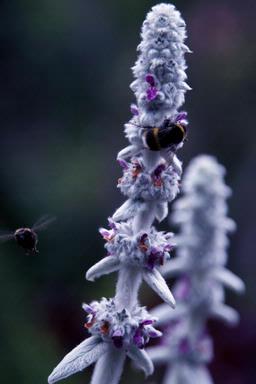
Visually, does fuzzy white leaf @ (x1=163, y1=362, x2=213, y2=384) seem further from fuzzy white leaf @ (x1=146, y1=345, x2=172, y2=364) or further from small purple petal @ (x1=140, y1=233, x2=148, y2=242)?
small purple petal @ (x1=140, y1=233, x2=148, y2=242)

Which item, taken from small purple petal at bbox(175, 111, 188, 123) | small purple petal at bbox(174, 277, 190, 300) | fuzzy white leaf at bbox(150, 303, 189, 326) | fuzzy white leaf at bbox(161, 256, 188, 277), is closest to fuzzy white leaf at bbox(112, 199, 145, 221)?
small purple petal at bbox(175, 111, 188, 123)

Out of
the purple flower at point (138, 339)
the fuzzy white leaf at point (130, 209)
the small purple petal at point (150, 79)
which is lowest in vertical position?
the purple flower at point (138, 339)

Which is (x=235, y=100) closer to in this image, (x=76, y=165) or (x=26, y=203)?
(x=76, y=165)

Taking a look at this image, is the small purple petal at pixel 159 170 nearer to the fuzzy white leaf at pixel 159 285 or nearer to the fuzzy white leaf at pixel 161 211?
the fuzzy white leaf at pixel 161 211

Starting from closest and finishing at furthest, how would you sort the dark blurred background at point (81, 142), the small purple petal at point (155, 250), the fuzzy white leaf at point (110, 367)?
the small purple petal at point (155, 250) → the fuzzy white leaf at point (110, 367) → the dark blurred background at point (81, 142)

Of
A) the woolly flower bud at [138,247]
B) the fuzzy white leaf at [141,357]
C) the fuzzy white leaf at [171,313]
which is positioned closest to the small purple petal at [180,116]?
the woolly flower bud at [138,247]

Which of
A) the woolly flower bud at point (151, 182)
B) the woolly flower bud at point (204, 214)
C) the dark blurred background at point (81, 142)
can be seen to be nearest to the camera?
the woolly flower bud at point (151, 182)

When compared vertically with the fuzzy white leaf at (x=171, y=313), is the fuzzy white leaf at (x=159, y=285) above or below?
below
